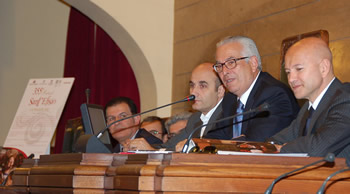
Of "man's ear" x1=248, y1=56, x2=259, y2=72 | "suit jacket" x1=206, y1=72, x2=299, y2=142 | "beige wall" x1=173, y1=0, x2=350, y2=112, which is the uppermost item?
"beige wall" x1=173, y1=0, x2=350, y2=112

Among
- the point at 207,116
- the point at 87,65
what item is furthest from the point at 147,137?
the point at 87,65

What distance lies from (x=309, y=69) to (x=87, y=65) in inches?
230

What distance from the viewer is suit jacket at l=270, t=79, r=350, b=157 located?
2.30 m

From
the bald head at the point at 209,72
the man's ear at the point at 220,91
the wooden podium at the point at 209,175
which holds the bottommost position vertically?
the wooden podium at the point at 209,175

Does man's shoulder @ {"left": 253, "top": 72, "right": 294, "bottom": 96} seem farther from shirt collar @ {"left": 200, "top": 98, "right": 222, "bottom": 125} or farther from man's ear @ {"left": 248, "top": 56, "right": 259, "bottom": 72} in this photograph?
shirt collar @ {"left": 200, "top": 98, "right": 222, "bottom": 125}

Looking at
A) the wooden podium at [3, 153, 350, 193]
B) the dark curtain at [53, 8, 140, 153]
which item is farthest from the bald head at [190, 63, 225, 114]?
the dark curtain at [53, 8, 140, 153]

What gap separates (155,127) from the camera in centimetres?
536

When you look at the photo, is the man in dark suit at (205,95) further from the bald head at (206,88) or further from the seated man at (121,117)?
the seated man at (121,117)

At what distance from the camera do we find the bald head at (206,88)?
4.20m

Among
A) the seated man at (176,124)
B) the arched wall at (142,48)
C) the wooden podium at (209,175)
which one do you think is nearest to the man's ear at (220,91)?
the seated man at (176,124)

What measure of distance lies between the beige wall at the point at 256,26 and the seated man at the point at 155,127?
0.83 meters

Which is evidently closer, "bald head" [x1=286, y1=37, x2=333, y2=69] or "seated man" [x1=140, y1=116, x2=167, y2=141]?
"bald head" [x1=286, y1=37, x2=333, y2=69]

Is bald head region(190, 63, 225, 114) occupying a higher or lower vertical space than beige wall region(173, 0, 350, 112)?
lower

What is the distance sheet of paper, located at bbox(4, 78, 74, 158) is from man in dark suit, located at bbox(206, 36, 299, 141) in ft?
9.97
